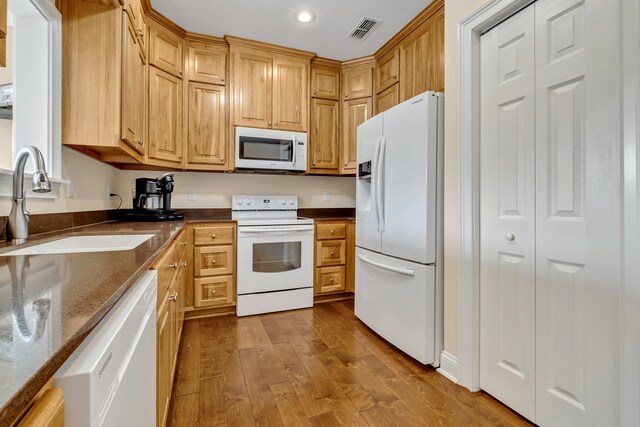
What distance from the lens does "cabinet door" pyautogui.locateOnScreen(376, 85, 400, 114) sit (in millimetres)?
2855

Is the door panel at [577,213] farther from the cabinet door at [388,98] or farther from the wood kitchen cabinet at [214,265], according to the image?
the wood kitchen cabinet at [214,265]

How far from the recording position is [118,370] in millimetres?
589

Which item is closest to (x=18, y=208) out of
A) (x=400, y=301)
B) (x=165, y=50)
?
(x=165, y=50)

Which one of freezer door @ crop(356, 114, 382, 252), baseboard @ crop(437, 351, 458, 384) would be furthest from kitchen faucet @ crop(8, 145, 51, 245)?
baseboard @ crop(437, 351, 458, 384)

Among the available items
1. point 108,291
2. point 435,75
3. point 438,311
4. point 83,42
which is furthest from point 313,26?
point 108,291

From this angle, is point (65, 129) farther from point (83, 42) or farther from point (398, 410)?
Answer: point (398, 410)

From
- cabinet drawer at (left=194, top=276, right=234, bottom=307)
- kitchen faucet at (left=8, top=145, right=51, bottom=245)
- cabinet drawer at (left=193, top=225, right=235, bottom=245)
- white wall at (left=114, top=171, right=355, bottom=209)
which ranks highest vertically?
white wall at (left=114, top=171, right=355, bottom=209)

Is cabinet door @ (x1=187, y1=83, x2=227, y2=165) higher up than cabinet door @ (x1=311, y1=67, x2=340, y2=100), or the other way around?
cabinet door @ (x1=311, y1=67, x2=340, y2=100)

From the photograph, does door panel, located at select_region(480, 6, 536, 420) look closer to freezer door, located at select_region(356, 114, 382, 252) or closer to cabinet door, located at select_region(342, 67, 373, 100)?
freezer door, located at select_region(356, 114, 382, 252)

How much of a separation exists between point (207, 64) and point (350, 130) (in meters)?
1.54

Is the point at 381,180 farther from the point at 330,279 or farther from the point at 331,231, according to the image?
the point at 330,279

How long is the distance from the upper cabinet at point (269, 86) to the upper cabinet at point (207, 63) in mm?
105

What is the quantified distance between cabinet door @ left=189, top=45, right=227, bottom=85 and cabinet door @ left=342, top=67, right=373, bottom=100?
1.26 meters

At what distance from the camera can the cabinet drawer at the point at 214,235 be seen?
2.65 meters
